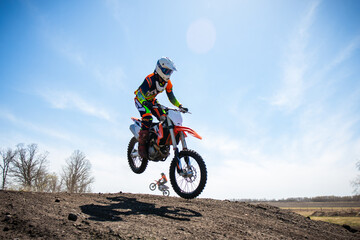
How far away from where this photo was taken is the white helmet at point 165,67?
256 inches

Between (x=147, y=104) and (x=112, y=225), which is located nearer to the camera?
(x=112, y=225)

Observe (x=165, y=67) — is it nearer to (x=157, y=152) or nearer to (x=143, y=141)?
(x=143, y=141)

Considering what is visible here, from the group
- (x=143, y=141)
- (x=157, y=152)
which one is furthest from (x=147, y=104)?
(x=157, y=152)

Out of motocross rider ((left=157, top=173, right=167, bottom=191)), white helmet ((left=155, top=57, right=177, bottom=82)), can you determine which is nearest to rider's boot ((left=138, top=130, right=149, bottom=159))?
white helmet ((left=155, top=57, right=177, bottom=82))

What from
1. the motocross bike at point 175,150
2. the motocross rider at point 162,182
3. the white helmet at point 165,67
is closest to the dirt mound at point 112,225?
the motocross bike at point 175,150

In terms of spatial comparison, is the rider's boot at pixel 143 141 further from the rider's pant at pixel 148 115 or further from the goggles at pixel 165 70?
the goggles at pixel 165 70

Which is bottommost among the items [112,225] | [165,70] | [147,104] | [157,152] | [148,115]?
[112,225]

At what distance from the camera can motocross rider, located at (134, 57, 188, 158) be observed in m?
6.55

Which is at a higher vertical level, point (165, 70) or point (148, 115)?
point (165, 70)

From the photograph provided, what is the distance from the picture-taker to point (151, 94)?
7.08 meters

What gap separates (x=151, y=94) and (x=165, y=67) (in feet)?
3.49

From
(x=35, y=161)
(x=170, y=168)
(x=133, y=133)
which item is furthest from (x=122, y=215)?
(x=35, y=161)

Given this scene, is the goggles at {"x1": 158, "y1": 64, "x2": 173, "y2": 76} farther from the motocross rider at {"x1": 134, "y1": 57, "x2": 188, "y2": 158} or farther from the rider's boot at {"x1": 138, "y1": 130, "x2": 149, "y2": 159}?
the rider's boot at {"x1": 138, "y1": 130, "x2": 149, "y2": 159}

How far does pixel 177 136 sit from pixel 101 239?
11.8 feet
